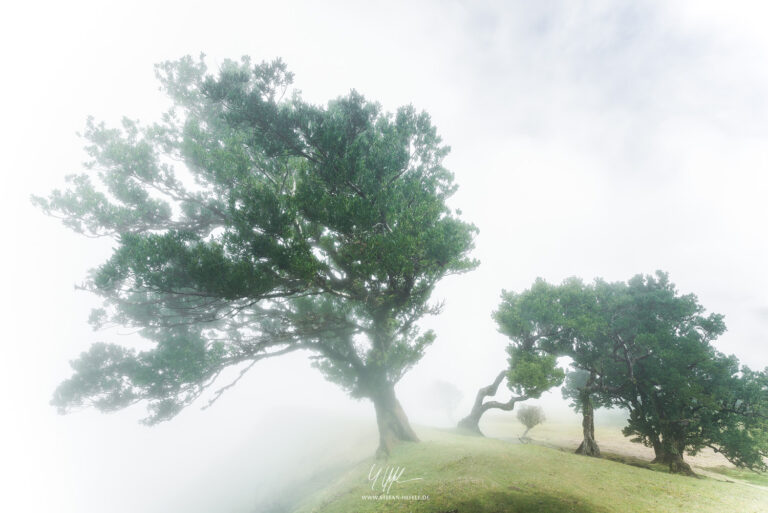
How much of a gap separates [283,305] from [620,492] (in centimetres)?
1870

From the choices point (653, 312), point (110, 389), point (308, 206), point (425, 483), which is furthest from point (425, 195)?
point (653, 312)

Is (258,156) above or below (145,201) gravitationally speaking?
above

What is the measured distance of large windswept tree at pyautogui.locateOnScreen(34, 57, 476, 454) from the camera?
34.7 ft

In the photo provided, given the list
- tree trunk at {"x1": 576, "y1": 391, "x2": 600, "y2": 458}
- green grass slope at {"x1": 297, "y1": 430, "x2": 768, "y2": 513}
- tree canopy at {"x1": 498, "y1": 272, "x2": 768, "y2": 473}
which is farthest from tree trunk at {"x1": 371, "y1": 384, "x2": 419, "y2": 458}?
tree trunk at {"x1": 576, "y1": 391, "x2": 600, "y2": 458}

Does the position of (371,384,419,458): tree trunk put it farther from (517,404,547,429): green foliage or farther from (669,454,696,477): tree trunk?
(517,404,547,429): green foliage

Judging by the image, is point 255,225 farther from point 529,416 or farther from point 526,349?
point 529,416

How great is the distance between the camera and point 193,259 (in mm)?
10203

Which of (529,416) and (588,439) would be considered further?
(529,416)

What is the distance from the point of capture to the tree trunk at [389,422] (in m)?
19.0

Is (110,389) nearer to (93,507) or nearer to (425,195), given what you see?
(425,195)

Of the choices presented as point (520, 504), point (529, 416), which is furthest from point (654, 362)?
point (520, 504)

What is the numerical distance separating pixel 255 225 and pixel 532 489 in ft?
44.6

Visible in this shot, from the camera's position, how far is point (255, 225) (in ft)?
35.2

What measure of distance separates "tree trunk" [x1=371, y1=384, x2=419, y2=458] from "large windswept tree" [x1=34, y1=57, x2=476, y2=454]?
5373mm
